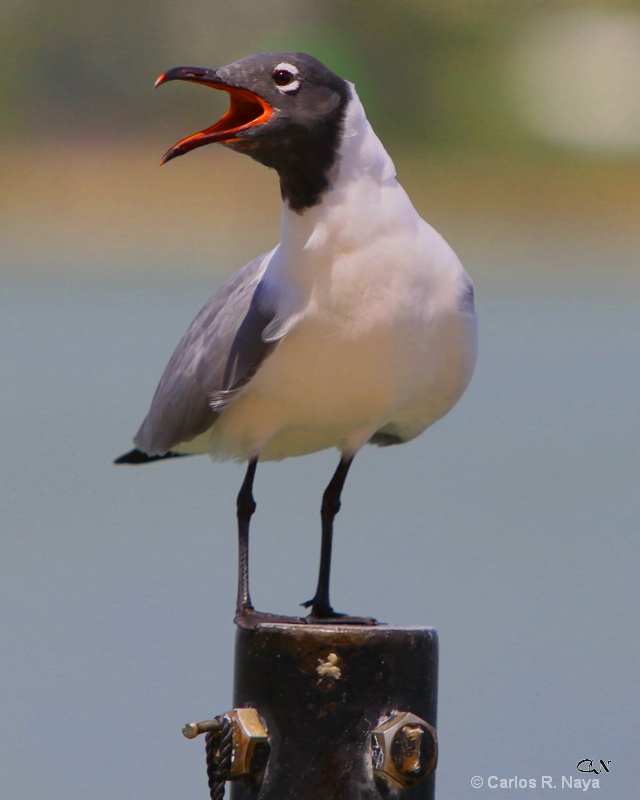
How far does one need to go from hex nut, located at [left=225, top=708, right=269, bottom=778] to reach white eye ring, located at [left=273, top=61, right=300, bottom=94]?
117 centimetres

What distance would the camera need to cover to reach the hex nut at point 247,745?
2338 mm

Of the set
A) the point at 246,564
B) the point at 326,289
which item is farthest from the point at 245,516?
the point at 326,289

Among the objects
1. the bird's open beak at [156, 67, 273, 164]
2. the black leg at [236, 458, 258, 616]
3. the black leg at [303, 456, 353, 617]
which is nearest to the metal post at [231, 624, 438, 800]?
the black leg at [236, 458, 258, 616]

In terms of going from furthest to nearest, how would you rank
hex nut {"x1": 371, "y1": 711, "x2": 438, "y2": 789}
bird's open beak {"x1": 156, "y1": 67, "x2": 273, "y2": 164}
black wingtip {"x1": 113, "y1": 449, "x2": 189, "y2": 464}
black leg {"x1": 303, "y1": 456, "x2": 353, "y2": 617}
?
1. black wingtip {"x1": 113, "y1": 449, "x2": 189, "y2": 464}
2. black leg {"x1": 303, "y1": 456, "x2": 353, "y2": 617}
3. bird's open beak {"x1": 156, "y1": 67, "x2": 273, "y2": 164}
4. hex nut {"x1": 371, "y1": 711, "x2": 438, "y2": 789}

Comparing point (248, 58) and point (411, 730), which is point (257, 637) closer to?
point (411, 730)

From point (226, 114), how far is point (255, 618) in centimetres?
99

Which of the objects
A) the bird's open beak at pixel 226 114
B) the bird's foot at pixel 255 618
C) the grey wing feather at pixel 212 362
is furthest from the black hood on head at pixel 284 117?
the bird's foot at pixel 255 618

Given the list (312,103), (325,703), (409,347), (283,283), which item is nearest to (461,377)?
(409,347)

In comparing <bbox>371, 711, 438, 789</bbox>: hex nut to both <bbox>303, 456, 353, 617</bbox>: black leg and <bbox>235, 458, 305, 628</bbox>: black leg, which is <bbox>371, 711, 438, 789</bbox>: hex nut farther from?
<bbox>303, 456, 353, 617</bbox>: black leg

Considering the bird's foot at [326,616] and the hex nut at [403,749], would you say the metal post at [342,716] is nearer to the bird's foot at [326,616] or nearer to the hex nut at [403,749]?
the hex nut at [403,749]

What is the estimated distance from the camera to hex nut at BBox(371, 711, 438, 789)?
2275 mm

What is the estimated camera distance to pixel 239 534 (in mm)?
2961

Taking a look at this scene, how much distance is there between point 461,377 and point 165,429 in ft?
2.29

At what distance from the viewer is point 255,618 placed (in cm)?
266
